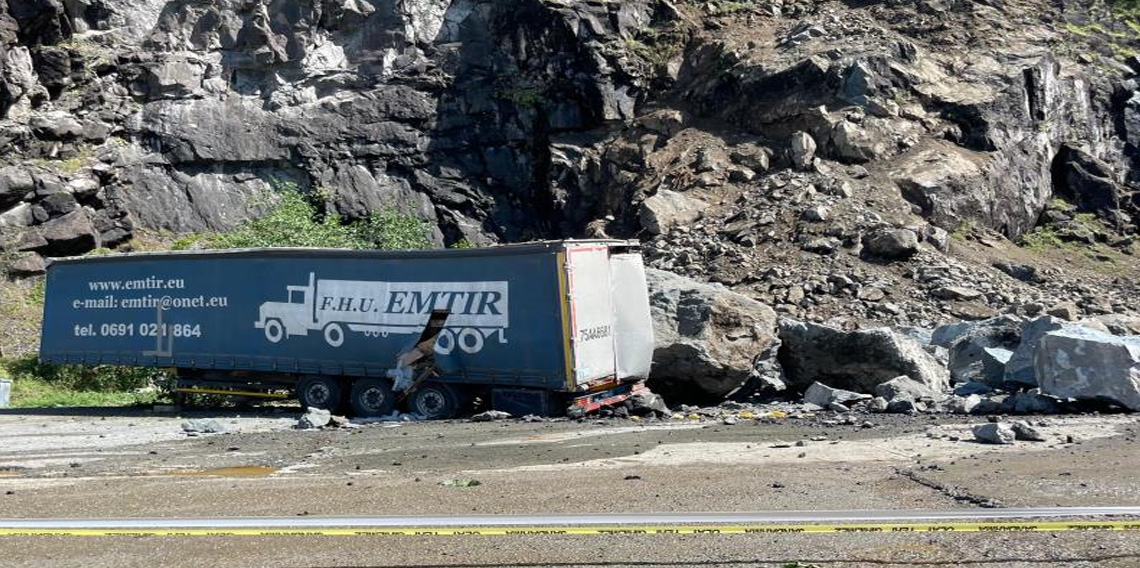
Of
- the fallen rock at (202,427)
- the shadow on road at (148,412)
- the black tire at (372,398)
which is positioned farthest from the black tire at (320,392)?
the fallen rock at (202,427)

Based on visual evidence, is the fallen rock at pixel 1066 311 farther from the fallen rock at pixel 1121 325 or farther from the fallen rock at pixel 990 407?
the fallen rock at pixel 990 407

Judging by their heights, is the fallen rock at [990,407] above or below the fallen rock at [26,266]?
below

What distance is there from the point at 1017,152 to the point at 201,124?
94.6 feet

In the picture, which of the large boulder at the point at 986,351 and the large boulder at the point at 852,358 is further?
the large boulder at the point at 986,351

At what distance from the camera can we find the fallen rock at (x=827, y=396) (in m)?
16.4

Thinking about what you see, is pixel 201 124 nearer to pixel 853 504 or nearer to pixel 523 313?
pixel 523 313

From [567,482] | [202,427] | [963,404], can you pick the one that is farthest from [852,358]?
[202,427]

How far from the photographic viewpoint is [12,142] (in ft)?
121

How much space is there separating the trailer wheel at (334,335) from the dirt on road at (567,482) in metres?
2.05

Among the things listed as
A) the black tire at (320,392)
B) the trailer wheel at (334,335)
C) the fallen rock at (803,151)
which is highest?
the fallen rock at (803,151)

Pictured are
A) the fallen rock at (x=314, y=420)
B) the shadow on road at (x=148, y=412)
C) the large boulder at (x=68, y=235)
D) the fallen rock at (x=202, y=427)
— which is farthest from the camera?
the large boulder at (x=68, y=235)

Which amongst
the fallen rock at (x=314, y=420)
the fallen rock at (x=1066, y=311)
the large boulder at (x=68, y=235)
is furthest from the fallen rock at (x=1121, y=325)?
the large boulder at (x=68, y=235)

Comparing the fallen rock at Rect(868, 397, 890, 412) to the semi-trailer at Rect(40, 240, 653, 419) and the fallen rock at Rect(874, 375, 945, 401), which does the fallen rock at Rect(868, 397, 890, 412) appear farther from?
the semi-trailer at Rect(40, 240, 653, 419)

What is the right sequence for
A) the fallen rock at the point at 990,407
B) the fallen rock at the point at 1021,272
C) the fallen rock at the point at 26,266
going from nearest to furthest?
the fallen rock at the point at 990,407 → the fallen rock at the point at 26,266 → the fallen rock at the point at 1021,272
